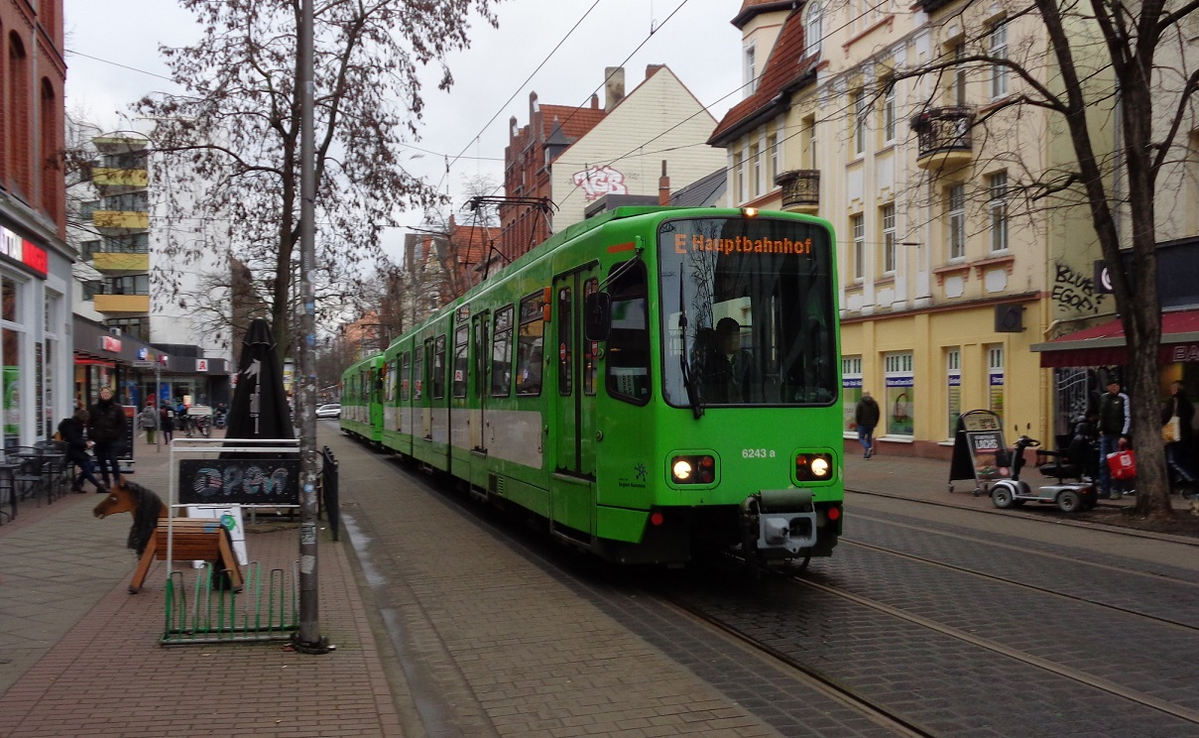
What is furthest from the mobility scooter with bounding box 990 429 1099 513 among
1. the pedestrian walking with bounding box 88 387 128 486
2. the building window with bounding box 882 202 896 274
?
the pedestrian walking with bounding box 88 387 128 486

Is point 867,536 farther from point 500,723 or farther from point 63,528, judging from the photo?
point 63,528

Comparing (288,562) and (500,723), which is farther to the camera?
(288,562)

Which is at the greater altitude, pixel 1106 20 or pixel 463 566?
pixel 1106 20

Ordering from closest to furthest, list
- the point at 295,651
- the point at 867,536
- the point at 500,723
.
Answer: the point at 500,723, the point at 295,651, the point at 867,536

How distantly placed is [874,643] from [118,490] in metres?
6.48

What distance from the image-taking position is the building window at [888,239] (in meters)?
28.5

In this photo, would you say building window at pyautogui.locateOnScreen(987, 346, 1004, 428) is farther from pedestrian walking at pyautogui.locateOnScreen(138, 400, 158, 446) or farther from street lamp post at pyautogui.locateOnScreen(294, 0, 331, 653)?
pedestrian walking at pyautogui.locateOnScreen(138, 400, 158, 446)

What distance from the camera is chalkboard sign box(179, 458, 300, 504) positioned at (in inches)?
457

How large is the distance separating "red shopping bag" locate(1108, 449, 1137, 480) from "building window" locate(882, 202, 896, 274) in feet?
41.9

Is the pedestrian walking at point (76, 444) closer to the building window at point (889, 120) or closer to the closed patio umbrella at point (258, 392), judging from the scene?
the closed patio umbrella at point (258, 392)

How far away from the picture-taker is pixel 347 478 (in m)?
24.7

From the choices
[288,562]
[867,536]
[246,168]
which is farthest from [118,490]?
[246,168]

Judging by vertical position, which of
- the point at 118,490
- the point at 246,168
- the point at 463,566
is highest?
the point at 246,168

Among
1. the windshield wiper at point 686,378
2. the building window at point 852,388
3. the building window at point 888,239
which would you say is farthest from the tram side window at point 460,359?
the building window at point 852,388
